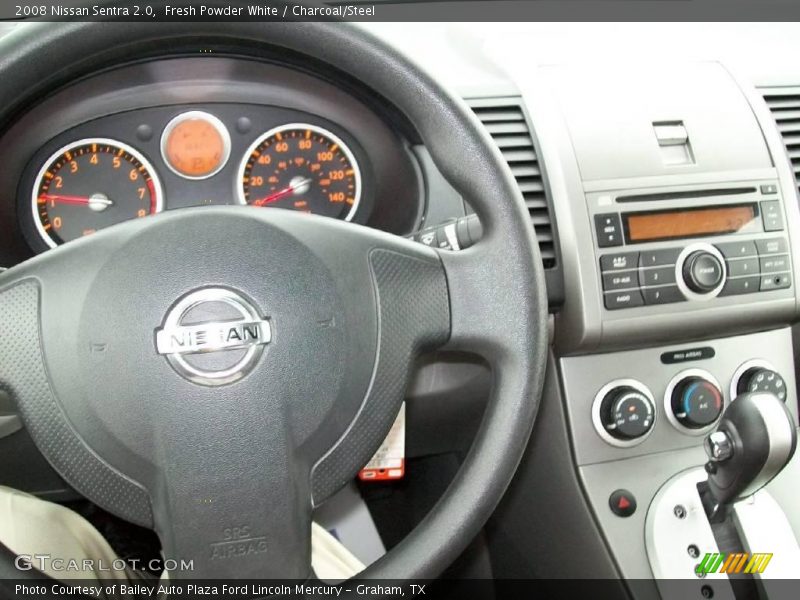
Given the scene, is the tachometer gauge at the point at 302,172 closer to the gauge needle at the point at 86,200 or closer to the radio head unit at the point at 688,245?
the gauge needle at the point at 86,200

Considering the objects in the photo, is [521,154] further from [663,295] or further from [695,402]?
[695,402]

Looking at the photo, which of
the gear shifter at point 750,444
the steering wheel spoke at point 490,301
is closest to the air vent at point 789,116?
the gear shifter at point 750,444

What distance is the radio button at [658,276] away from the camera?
3.74 feet

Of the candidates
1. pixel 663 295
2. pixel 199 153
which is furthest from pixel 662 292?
pixel 199 153

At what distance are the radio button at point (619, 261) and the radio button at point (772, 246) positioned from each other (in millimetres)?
214

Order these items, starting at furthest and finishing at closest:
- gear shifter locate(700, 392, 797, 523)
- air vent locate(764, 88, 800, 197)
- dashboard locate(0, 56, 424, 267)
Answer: air vent locate(764, 88, 800, 197)
dashboard locate(0, 56, 424, 267)
gear shifter locate(700, 392, 797, 523)

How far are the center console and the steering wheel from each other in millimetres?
411

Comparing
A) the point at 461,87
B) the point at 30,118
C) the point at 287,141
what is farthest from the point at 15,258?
the point at 461,87

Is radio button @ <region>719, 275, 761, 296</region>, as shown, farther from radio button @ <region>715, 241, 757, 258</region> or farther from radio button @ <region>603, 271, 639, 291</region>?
radio button @ <region>603, 271, 639, 291</region>

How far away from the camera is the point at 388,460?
3.52 ft

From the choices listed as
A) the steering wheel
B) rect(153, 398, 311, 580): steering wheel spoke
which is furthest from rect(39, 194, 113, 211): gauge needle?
rect(153, 398, 311, 580): steering wheel spoke

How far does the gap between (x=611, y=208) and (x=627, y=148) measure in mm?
100

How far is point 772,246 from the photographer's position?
122cm

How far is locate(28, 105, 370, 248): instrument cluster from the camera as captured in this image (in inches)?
Result: 43.2
